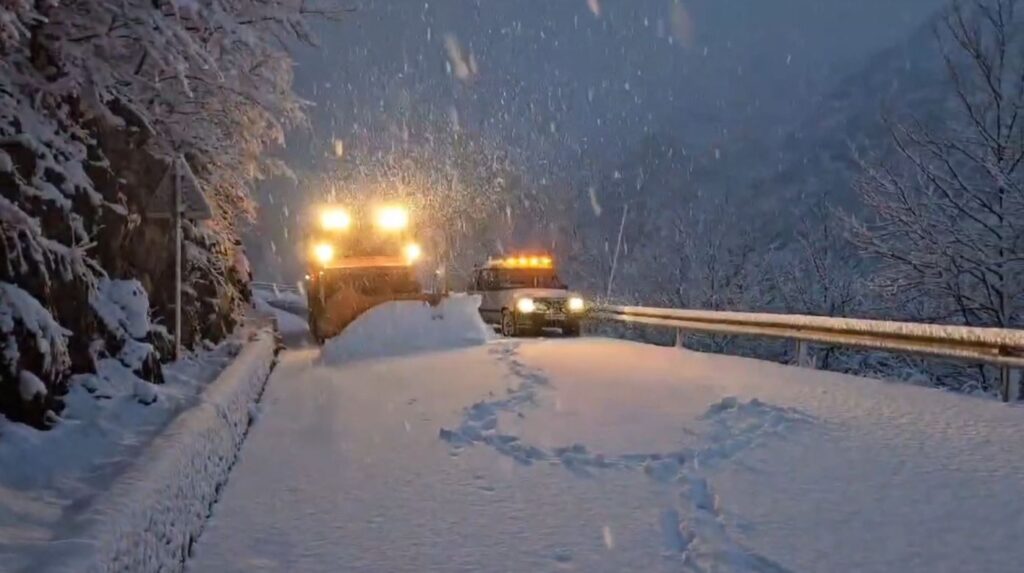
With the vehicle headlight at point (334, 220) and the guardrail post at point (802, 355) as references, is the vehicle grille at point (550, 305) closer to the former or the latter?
the vehicle headlight at point (334, 220)

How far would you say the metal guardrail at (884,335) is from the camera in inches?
352

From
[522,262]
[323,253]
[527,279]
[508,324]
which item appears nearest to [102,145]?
[323,253]

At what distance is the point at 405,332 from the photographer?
51.8 feet

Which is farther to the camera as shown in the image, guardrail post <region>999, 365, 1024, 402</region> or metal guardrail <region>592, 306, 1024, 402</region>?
metal guardrail <region>592, 306, 1024, 402</region>

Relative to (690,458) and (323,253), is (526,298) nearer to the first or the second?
(323,253)

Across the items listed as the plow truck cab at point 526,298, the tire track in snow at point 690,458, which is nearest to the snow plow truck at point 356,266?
the plow truck cab at point 526,298

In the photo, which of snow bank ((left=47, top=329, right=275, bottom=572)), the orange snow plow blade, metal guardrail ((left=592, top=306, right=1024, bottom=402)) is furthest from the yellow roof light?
snow bank ((left=47, top=329, right=275, bottom=572))

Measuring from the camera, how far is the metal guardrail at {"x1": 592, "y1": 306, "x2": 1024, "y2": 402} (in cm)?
894

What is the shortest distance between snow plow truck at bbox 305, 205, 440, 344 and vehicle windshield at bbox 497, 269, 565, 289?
115 inches

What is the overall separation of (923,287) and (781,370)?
27.6ft

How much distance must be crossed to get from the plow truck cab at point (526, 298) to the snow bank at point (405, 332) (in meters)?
3.26

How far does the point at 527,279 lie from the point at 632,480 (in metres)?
17.0

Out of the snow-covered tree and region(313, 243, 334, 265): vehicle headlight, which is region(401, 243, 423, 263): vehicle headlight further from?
the snow-covered tree

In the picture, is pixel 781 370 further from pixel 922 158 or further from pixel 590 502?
pixel 922 158
